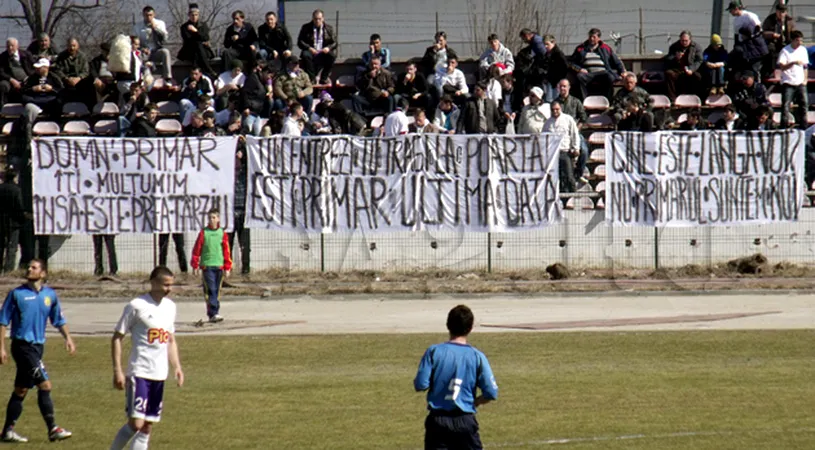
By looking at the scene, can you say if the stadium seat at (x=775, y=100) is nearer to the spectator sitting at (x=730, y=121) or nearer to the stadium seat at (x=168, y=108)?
the spectator sitting at (x=730, y=121)

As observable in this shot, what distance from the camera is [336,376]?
15.6 metres

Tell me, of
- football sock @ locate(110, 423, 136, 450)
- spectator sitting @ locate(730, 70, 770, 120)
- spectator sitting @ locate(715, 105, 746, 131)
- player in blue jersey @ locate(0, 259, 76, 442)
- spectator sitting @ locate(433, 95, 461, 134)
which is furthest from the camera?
spectator sitting @ locate(730, 70, 770, 120)

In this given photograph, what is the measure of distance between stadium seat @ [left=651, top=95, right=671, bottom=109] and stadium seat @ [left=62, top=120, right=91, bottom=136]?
13.4 meters

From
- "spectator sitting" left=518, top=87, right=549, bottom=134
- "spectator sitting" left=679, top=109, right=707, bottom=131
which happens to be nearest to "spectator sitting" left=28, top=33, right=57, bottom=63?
"spectator sitting" left=518, top=87, right=549, bottom=134

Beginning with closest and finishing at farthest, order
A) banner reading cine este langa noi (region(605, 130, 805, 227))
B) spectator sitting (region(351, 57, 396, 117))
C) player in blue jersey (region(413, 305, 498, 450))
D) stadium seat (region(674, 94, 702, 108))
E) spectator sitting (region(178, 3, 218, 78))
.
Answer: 1. player in blue jersey (region(413, 305, 498, 450))
2. banner reading cine este langa noi (region(605, 130, 805, 227))
3. spectator sitting (region(351, 57, 396, 117))
4. stadium seat (region(674, 94, 702, 108))
5. spectator sitting (region(178, 3, 218, 78))

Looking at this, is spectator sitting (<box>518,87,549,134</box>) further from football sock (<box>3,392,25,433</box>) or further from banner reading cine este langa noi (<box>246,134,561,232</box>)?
football sock (<box>3,392,25,433</box>)

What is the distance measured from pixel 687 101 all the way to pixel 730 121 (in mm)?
3173

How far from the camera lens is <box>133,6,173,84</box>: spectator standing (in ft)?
99.9

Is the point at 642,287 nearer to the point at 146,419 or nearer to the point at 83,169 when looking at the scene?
the point at 83,169

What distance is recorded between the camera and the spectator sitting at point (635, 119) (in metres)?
24.8

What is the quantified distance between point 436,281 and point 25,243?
8.56 metres

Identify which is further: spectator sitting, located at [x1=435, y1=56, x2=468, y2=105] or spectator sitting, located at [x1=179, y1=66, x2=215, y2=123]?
spectator sitting, located at [x1=179, y1=66, x2=215, y2=123]

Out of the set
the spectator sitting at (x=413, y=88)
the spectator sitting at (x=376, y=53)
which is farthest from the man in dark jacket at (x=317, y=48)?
the spectator sitting at (x=413, y=88)

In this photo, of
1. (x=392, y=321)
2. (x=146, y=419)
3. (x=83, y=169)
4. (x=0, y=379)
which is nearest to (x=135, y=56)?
(x=83, y=169)
